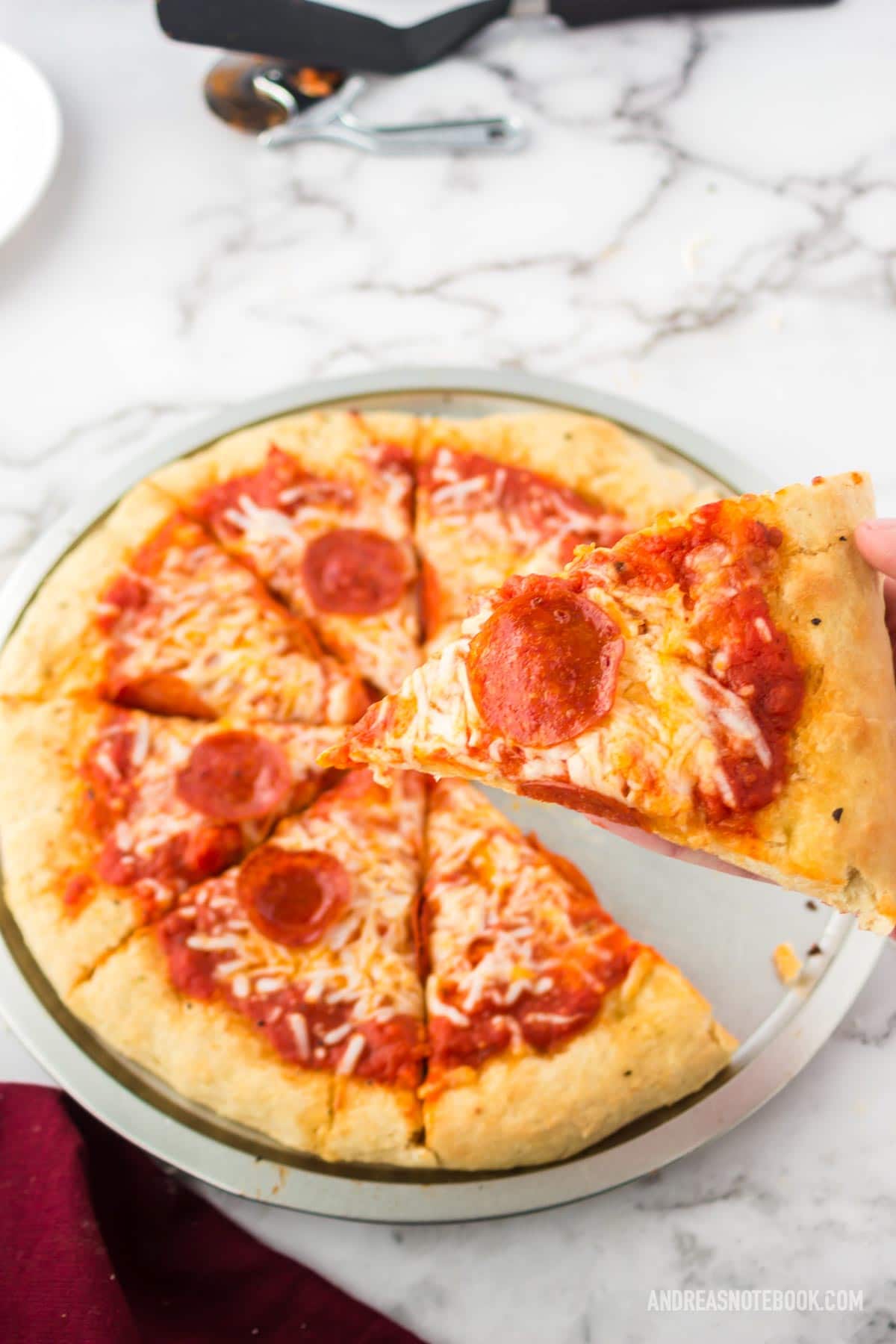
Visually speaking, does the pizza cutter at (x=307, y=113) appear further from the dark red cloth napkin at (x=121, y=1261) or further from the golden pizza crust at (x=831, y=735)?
the dark red cloth napkin at (x=121, y=1261)

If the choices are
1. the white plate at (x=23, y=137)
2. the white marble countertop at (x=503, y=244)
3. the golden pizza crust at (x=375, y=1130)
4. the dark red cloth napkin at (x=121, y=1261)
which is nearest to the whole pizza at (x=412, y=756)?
the golden pizza crust at (x=375, y=1130)

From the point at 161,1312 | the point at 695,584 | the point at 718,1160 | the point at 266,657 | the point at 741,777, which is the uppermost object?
the point at 695,584

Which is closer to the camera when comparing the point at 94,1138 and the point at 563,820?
the point at 94,1138

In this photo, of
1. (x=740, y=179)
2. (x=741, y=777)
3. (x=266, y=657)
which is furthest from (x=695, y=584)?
(x=740, y=179)

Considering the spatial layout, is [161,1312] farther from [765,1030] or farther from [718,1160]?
[765,1030]

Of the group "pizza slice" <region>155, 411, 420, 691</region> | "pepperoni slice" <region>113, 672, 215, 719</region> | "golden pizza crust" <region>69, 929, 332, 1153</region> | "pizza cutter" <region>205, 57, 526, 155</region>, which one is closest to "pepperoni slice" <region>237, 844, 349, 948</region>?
"golden pizza crust" <region>69, 929, 332, 1153</region>

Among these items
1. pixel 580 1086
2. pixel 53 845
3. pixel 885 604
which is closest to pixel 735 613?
pixel 885 604
